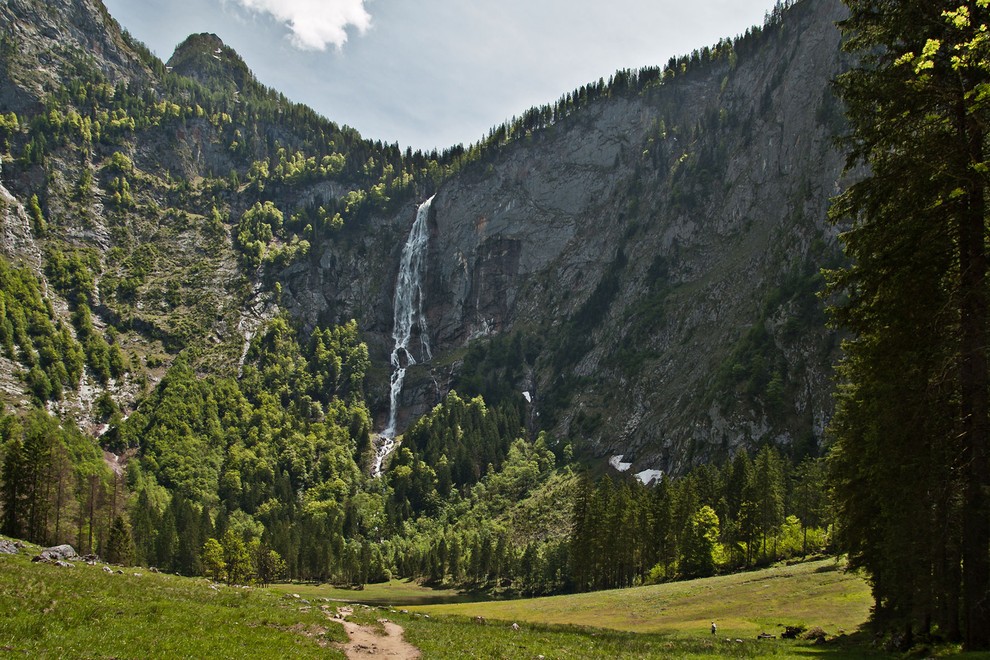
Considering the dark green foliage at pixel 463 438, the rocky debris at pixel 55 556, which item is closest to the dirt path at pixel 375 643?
the rocky debris at pixel 55 556

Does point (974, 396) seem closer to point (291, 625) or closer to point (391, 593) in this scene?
point (291, 625)

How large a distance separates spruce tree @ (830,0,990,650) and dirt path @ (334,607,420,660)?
1718cm

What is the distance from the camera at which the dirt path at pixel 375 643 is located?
74.1 ft

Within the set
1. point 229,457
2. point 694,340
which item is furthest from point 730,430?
point 229,457

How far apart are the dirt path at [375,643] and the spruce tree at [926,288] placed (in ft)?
56.4

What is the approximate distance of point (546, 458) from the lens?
157 m

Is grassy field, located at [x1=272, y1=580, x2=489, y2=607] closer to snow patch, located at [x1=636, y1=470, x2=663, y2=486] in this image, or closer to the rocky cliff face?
snow patch, located at [x1=636, y1=470, x2=663, y2=486]

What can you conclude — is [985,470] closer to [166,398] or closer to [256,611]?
[256,611]

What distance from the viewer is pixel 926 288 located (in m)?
19.4

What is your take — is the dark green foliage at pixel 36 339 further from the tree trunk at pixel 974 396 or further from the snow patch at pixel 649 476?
the tree trunk at pixel 974 396

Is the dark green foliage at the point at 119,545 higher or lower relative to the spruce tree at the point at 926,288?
lower

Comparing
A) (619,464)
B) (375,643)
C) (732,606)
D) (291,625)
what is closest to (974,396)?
(375,643)

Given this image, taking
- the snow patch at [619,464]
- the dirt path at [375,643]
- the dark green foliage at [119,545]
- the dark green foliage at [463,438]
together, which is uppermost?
the dark green foliage at [463,438]

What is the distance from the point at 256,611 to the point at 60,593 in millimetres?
6844
